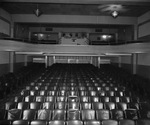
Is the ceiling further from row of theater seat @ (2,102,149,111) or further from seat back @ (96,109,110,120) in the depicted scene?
seat back @ (96,109,110,120)

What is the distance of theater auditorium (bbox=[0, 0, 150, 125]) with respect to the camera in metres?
4.35

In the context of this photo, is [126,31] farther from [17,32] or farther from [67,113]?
[67,113]

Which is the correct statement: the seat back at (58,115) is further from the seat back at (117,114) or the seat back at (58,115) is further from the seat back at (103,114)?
the seat back at (117,114)

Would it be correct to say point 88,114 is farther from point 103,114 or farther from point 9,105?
point 9,105

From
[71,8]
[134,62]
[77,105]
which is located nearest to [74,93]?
[77,105]

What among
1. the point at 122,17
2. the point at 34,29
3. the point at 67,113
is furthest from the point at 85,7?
the point at 34,29

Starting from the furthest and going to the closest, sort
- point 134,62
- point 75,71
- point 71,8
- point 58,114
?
point 75,71, point 134,62, point 71,8, point 58,114

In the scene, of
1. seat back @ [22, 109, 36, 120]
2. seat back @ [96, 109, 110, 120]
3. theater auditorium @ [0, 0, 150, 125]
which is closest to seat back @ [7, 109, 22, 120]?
theater auditorium @ [0, 0, 150, 125]

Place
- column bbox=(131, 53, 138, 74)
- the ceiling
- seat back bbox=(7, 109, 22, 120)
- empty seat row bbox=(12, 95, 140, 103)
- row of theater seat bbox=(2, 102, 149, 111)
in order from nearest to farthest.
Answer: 1. seat back bbox=(7, 109, 22, 120)
2. row of theater seat bbox=(2, 102, 149, 111)
3. empty seat row bbox=(12, 95, 140, 103)
4. the ceiling
5. column bbox=(131, 53, 138, 74)

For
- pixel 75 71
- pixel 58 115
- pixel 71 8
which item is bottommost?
pixel 58 115

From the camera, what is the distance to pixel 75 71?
12977 mm

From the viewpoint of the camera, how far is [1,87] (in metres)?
7.54

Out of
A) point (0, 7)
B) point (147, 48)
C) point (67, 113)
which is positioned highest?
point (0, 7)

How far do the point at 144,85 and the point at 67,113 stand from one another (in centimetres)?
578
